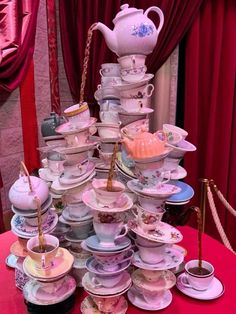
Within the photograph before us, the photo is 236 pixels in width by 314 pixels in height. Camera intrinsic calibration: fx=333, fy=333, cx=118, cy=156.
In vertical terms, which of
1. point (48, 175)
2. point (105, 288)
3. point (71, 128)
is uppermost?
point (71, 128)

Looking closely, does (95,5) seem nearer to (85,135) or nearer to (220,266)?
(85,135)

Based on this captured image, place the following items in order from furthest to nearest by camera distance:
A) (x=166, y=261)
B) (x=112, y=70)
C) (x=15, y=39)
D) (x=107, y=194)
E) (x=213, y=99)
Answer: (x=213, y=99), (x=15, y=39), (x=112, y=70), (x=166, y=261), (x=107, y=194)

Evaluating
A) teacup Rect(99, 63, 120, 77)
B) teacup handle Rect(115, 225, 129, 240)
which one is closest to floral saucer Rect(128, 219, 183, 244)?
teacup handle Rect(115, 225, 129, 240)

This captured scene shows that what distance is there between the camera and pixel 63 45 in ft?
7.71

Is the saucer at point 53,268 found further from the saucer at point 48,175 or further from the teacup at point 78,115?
the teacup at point 78,115

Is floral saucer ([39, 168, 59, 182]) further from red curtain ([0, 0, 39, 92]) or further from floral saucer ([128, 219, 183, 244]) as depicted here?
red curtain ([0, 0, 39, 92])

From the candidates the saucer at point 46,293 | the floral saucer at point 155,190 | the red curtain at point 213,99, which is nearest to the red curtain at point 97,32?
the red curtain at point 213,99

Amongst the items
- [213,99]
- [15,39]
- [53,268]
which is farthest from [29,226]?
[213,99]

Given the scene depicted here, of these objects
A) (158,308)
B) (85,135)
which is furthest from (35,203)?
(158,308)

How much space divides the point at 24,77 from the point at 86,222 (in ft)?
4.34

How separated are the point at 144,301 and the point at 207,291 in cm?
22

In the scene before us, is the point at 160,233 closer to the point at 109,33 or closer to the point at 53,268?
the point at 53,268

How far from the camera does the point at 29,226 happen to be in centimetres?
110

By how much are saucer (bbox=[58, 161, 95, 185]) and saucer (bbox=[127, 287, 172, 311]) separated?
1.35 ft
